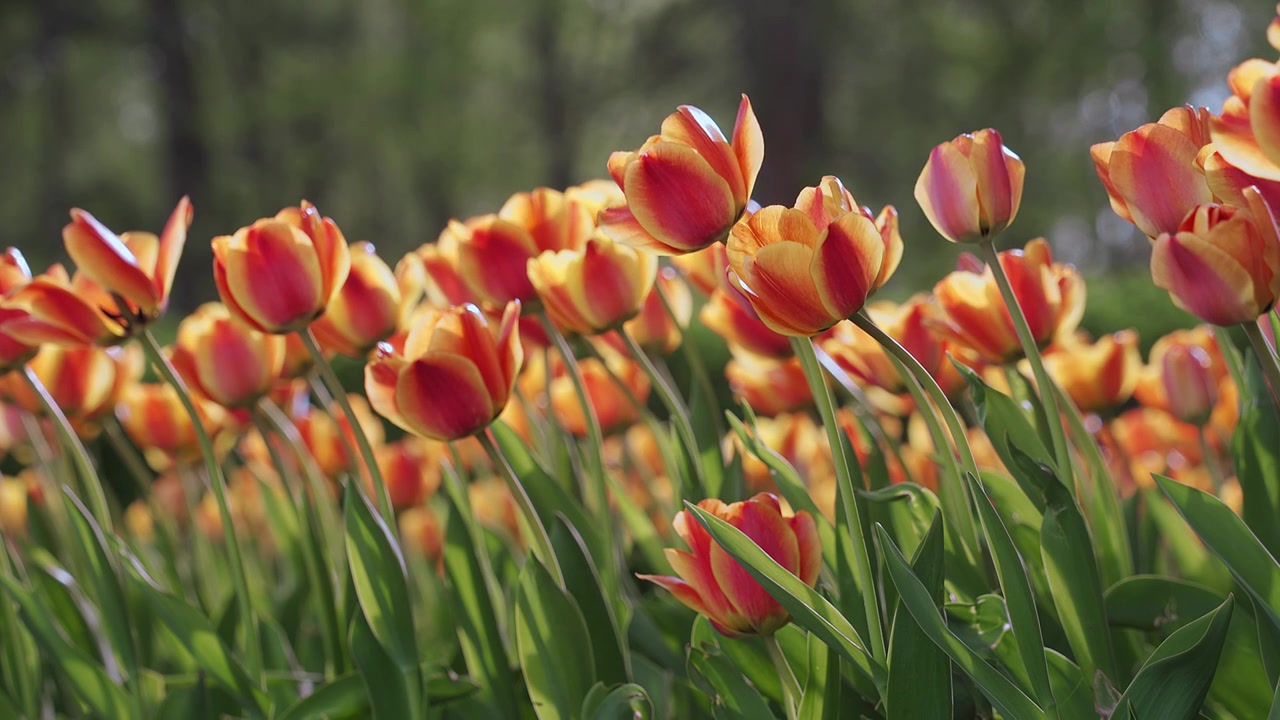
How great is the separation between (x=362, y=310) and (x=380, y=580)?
0.30 m

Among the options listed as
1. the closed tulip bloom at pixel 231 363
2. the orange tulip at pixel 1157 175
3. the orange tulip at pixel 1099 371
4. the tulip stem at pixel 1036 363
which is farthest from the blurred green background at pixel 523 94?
the orange tulip at pixel 1157 175

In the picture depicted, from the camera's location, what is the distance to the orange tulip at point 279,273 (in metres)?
0.92

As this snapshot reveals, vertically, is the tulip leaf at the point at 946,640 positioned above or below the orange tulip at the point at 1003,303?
below

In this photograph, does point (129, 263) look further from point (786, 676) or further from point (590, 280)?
point (786, 676)

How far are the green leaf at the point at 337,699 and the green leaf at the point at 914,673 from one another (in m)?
0.46

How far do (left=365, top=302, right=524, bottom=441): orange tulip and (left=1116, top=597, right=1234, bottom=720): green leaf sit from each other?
466 millimetres

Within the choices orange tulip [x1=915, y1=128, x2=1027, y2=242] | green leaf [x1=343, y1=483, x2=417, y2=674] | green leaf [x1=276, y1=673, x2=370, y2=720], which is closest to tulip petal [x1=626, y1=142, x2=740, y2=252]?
orange tulip [x1=915, y1=128, x2=1027, y2=242]

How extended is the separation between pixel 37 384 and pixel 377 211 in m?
16.5

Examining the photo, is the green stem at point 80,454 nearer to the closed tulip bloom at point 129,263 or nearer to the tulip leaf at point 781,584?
the closed tulip bloom at point 129,263

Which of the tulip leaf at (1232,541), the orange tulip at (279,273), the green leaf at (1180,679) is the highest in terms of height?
the orange tulip at (279,273)

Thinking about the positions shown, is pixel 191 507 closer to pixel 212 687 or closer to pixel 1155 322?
pixel 212 687

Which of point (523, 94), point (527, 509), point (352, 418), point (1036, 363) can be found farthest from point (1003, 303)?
point (523, 94)

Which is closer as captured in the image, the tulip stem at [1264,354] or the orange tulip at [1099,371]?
the tulip stem at [1264,354]

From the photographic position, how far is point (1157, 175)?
0.69 meters
